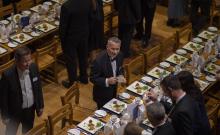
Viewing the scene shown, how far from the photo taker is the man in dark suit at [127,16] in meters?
9.67

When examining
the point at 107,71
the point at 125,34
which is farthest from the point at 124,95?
the point at 125,34

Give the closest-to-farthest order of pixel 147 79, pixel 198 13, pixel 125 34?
pixel 147 79 → pixel 125 34 → pixel 198 13

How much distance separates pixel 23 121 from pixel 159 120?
261 centimetres

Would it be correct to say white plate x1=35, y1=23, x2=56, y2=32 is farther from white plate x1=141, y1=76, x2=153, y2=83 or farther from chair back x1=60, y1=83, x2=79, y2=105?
white plate x1=141, y1=76, x2=153, y2=83

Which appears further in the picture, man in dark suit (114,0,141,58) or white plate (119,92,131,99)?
man in dark suit (114,0,141,58)

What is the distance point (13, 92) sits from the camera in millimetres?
6766

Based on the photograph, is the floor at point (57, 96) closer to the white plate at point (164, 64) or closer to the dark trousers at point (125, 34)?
the dark trousers at point (125, 34)

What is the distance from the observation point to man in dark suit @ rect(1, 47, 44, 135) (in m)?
6.59

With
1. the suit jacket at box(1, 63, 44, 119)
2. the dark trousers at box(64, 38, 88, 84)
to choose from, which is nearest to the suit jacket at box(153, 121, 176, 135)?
the suit jacket at box(1, 63, 44, 119)

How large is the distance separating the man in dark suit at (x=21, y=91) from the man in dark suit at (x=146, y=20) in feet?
13.3

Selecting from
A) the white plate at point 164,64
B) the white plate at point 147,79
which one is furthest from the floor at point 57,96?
the white plate at point 164,64

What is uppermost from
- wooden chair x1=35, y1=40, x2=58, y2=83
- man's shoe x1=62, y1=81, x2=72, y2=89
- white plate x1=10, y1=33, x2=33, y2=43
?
white plate x1=10, y1=33, x2=33, y2=43

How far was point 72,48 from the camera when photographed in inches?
350

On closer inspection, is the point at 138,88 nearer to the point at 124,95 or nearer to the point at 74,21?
the point at 124,95
